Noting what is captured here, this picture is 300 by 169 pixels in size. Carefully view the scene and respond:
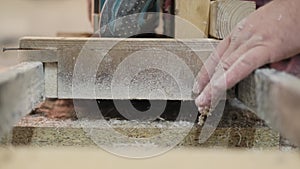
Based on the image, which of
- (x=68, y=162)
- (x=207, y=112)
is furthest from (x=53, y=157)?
(x=207, y=112)

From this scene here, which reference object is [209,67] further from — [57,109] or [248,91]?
[57,109]

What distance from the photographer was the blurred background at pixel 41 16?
3021 millimetres

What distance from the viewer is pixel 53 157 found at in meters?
0.90

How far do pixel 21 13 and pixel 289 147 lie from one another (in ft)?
8.10

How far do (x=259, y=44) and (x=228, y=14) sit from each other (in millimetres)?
Answer: 268

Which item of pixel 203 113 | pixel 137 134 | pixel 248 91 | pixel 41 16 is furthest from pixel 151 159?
pixel 41 16

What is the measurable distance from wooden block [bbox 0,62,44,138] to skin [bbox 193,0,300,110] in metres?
0.27

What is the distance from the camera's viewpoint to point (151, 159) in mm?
922

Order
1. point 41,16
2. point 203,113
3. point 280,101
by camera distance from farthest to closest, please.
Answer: point 41,16 < point 203,113 < point 280,101

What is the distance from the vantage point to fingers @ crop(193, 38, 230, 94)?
2.59 ft

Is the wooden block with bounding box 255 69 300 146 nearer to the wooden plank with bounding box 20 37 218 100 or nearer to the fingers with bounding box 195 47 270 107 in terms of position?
the fingers with bounding box 195 47 270 107

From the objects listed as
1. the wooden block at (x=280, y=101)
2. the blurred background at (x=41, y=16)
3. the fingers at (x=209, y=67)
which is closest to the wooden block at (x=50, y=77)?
the fingers at (x=209, y=67)

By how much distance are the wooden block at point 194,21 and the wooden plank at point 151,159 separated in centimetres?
27

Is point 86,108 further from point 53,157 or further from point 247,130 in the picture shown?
point 247,130
